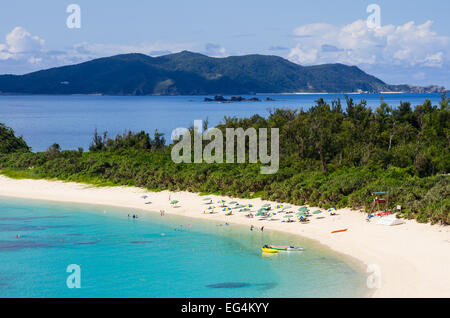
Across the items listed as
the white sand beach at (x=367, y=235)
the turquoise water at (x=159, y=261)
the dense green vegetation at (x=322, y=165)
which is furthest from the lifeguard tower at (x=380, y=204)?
the turquoise water at (x=159, y=261)

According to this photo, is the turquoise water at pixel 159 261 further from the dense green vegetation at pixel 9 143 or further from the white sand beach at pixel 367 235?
the dense green vegetation at pixel 9 143

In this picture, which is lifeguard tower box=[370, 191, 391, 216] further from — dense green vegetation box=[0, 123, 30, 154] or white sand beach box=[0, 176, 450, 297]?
dense green vegetation box=[0, 123, 30, 154]

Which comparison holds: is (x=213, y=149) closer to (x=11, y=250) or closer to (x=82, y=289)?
(x=11, y=250)

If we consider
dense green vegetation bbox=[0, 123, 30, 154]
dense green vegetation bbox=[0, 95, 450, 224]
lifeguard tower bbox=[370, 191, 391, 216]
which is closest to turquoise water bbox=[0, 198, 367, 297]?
lifeguard tower bbox=[370, 191, 391, 216]

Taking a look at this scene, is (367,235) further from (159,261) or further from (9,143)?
(9,143)
